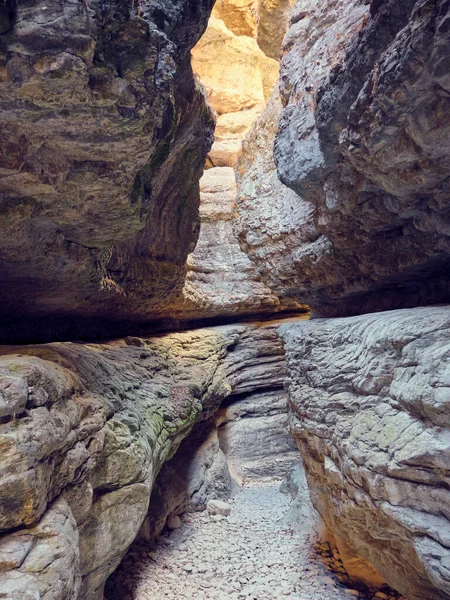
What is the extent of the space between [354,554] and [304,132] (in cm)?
653

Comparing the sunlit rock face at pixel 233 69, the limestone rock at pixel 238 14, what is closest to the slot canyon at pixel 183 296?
the sunlit rock face at pixel 233 69

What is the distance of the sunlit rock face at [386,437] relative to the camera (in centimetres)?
340

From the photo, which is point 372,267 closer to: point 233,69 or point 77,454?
point 77,454

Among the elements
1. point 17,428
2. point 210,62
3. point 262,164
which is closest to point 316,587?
point 17,428

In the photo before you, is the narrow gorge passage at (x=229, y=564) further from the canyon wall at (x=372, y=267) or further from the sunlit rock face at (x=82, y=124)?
the sunlit rock face at (x=82, y=124)

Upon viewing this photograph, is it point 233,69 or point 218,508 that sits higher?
point 233,69

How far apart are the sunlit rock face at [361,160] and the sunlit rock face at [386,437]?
1.05 m

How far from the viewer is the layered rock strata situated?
2807 mm

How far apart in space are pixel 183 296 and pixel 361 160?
7487 mm

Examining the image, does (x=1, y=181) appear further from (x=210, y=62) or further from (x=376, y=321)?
(x=210, y=62)

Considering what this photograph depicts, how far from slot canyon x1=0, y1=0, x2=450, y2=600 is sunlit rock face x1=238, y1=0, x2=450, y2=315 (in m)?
0.03

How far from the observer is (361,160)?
3.82m

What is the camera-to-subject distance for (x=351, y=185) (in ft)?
15.6

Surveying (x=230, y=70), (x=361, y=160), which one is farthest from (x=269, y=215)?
(x=230, y=70)
